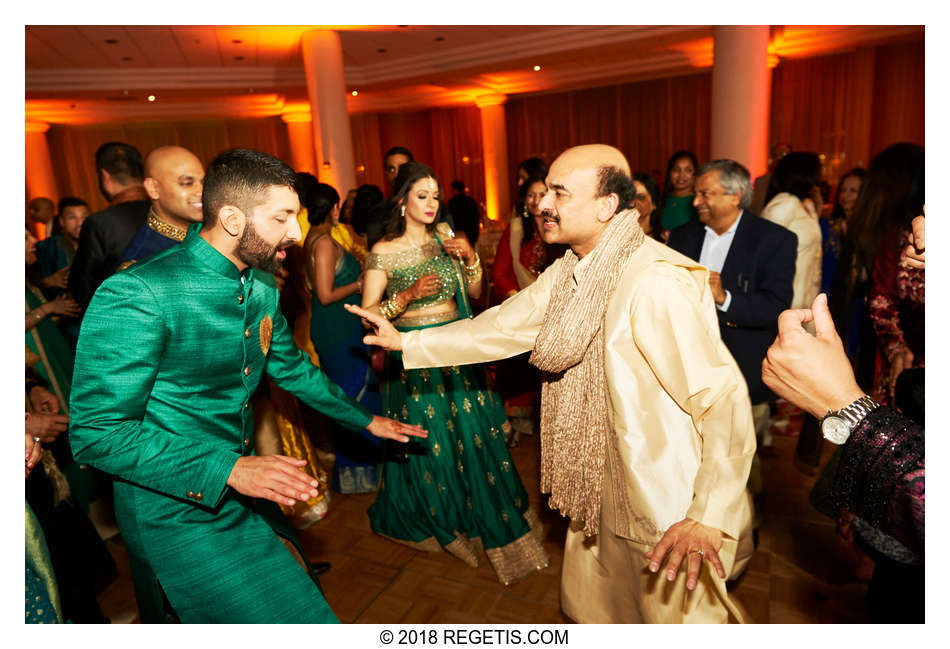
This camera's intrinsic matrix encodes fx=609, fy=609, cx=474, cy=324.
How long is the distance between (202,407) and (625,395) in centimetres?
106

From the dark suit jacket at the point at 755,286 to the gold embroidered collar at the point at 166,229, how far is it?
216 centimetres

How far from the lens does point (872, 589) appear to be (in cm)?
197

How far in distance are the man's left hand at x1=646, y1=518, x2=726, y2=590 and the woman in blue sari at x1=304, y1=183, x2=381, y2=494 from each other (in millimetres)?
2159

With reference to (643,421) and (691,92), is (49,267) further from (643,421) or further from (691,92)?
(691,92)

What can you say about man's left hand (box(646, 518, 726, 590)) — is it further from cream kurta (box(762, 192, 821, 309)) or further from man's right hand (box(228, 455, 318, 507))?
cream kurta (box(762, 192, 821, 309))

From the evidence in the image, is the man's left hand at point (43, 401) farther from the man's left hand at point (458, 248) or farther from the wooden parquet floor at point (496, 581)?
the man's left hand at point (458, 248)

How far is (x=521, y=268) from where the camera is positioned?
12.0 ft

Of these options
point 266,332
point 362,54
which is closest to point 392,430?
point 266,332

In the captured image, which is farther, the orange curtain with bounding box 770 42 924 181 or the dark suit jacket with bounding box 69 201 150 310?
the orange curtain with bounding box 770 42 924 181

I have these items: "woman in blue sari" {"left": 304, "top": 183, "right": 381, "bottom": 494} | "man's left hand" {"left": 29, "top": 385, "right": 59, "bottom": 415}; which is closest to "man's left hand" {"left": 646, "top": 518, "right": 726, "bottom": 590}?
"man's left hand" {"left": 29, "top": 385, "right": 59, "bottom": 415}

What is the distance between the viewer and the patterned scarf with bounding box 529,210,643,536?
1647 millimetres

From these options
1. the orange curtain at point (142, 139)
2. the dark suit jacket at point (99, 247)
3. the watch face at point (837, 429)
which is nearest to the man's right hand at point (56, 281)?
the dark suit jacket at point (99, 247)

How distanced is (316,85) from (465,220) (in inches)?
123

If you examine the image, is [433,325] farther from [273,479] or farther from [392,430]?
[273,479]
